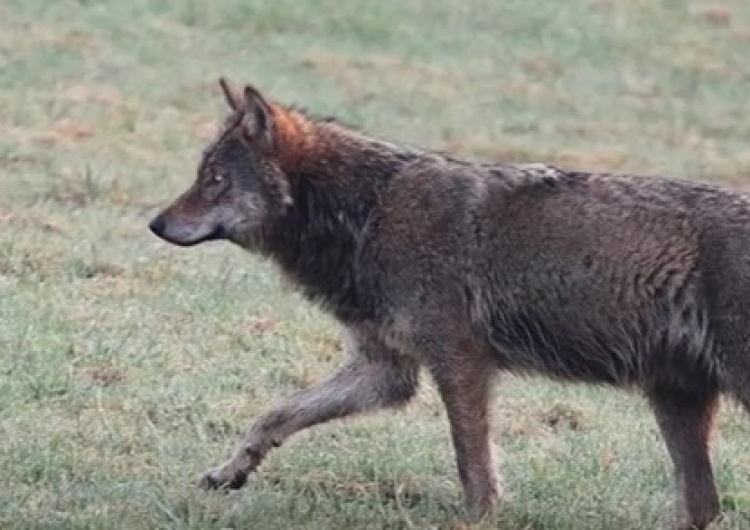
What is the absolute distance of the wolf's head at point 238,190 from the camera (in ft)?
25.7

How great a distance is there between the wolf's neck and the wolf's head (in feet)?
0.28

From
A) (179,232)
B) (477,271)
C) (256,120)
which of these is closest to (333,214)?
(256,120)

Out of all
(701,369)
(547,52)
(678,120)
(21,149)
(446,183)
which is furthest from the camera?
(547,52)

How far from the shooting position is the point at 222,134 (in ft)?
26.0

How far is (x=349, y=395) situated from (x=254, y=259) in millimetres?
4216

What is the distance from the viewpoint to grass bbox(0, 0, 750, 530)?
7.48m

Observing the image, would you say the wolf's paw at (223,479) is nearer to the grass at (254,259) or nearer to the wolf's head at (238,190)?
the grass at (254,259)

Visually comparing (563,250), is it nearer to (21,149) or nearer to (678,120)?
(21,149)

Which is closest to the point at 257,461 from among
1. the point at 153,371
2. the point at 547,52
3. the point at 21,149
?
the point at 153,371

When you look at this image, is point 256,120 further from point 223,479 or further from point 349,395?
point 223,479

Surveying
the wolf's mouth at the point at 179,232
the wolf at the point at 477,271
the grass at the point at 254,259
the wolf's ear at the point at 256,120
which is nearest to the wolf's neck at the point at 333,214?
the wolf at the point at 477,271

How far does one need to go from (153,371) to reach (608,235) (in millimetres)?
2743

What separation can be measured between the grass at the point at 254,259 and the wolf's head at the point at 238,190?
94cm

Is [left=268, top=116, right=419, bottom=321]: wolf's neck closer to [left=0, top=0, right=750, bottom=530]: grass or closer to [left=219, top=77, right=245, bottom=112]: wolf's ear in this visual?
[left=219, top=77, right=245, bottom=112]: wolf's ear
